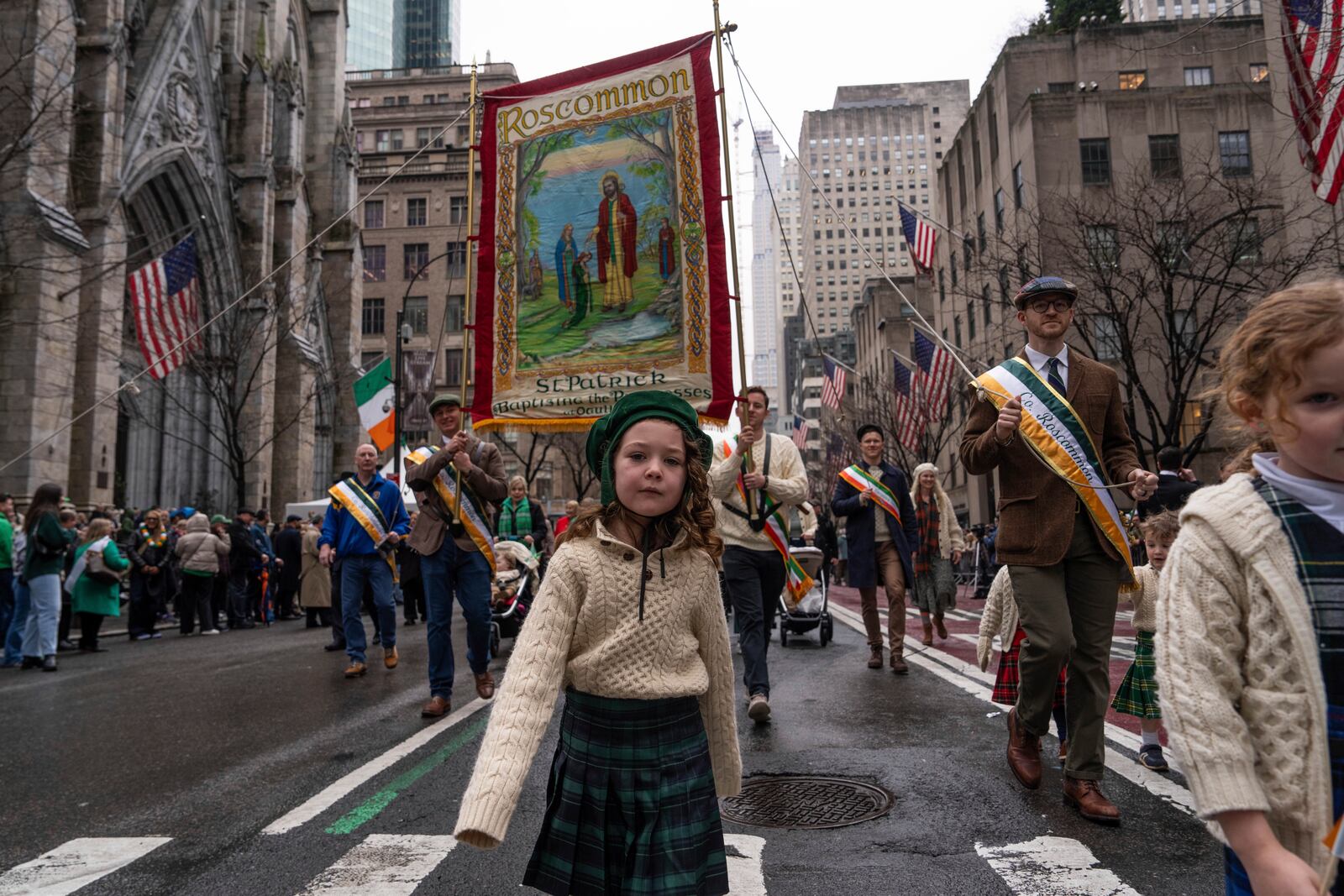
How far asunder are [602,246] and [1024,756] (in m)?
3.74

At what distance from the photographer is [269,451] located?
1421 inches

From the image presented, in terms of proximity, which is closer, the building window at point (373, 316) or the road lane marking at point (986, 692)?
the road lane marking at point (986, 692)

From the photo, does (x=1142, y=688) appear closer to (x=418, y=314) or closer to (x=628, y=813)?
(x=628, y=813)

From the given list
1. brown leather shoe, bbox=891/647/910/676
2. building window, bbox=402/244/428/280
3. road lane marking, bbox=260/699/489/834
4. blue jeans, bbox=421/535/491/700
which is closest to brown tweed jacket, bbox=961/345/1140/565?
road lane marking, bbox=260/699/489/834

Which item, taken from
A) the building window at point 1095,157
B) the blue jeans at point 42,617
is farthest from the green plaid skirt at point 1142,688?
the building window at point 1095,157

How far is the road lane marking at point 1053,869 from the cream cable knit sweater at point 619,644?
58.0 inches

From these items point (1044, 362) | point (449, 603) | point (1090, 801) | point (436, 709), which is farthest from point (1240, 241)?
point (1090, 801)

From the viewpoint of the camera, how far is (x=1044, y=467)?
15.5 feet

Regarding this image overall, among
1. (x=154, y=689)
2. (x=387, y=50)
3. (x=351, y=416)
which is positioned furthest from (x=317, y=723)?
(x=387, y=50)

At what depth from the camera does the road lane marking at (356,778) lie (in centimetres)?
473

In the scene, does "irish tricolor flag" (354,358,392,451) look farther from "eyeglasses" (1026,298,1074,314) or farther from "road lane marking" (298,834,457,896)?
"eyeglasses" (1026,298,1074,314)

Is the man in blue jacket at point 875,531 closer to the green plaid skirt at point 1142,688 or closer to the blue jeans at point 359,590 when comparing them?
the green plaid skirt at point 1142,688

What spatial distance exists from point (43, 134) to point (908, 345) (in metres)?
49.2

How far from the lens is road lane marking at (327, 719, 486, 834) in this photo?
464 cm
